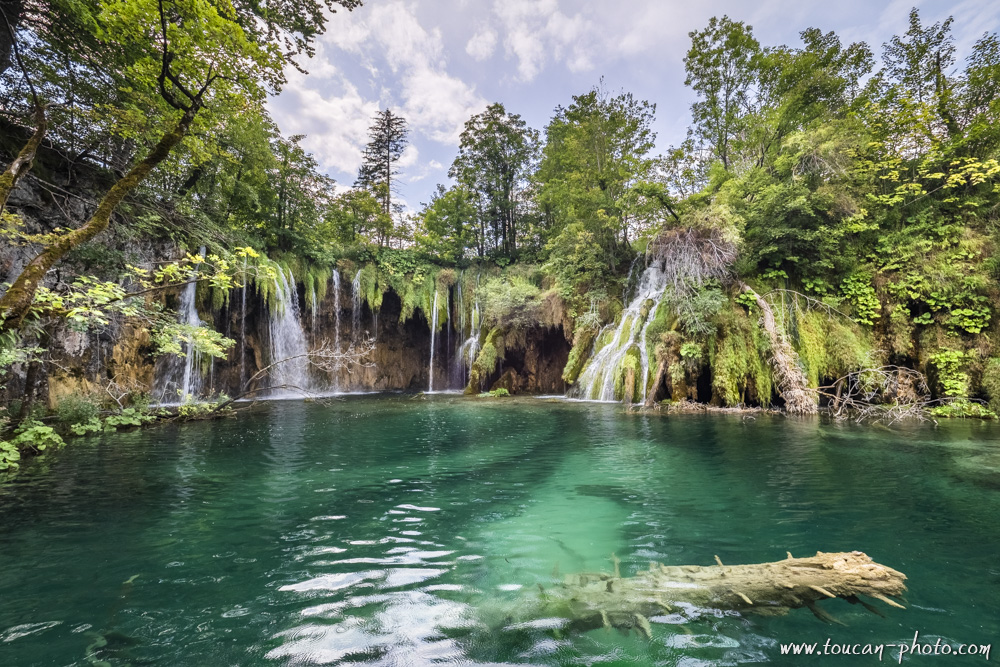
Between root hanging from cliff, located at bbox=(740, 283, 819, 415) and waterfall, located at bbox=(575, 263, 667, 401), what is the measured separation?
3760mm

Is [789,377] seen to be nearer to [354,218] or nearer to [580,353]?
[580,353]

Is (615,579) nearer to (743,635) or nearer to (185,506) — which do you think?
(743,635)

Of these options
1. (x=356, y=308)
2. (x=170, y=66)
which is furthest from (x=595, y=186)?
(x=170, y=66)

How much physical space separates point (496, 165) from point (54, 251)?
2380 centimetres

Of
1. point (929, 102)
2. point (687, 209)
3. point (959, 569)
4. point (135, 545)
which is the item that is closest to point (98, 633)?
point (135, 545)

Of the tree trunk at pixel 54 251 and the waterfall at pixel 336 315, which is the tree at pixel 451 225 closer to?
the waterfall at pixel 336 315

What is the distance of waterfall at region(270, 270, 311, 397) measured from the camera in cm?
1912

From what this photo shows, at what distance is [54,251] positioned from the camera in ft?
12.2

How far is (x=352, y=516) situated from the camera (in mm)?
4543

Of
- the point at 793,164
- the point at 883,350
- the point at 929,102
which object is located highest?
the point at 929,102

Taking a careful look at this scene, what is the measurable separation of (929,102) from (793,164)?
4.33m

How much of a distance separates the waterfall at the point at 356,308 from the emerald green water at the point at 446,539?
15035 mm

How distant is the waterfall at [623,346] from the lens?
14848mm

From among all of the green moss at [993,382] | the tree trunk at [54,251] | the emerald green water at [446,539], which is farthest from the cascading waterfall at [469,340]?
the tree trunk at [54,251]
